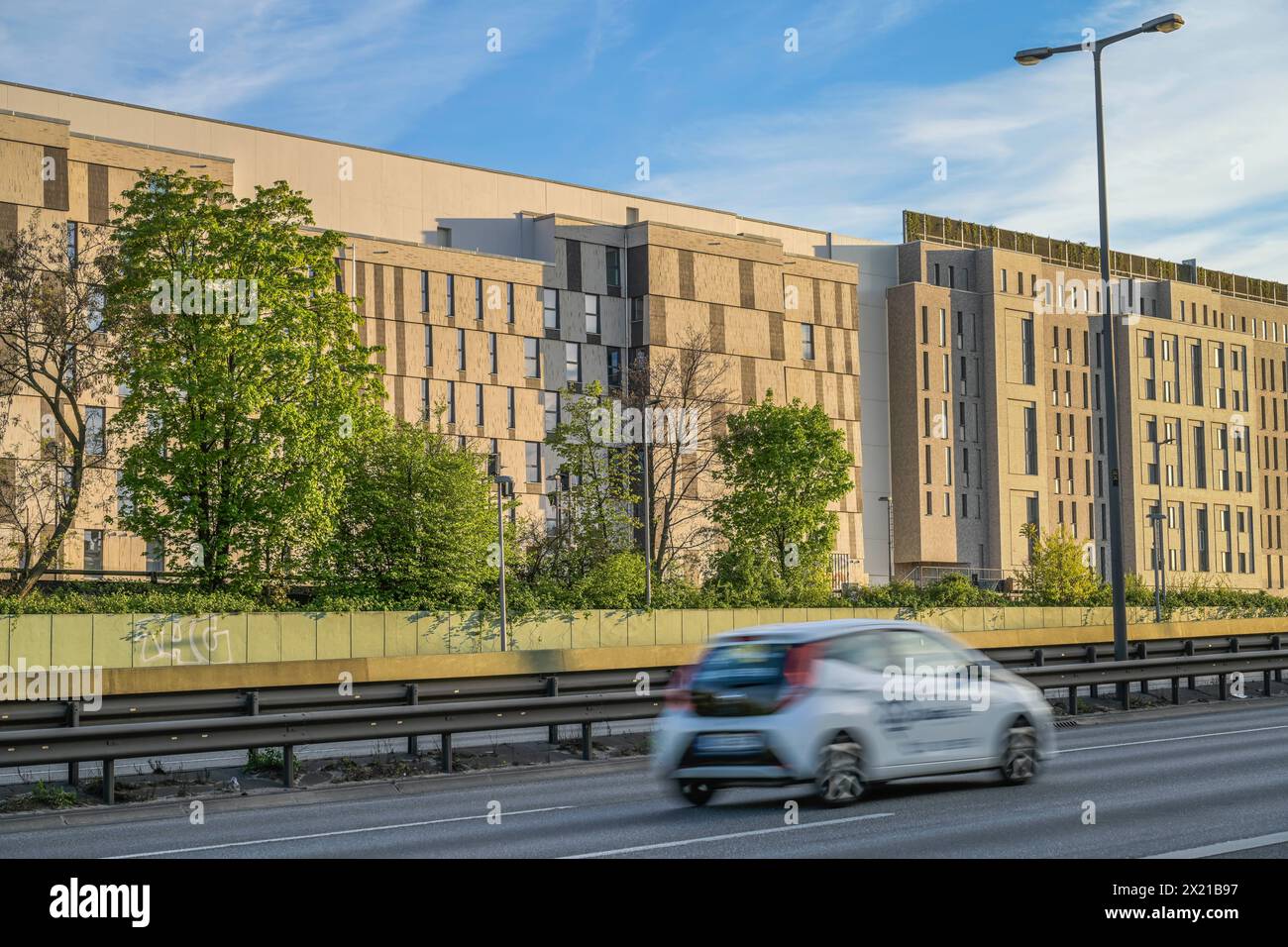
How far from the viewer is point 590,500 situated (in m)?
51.8

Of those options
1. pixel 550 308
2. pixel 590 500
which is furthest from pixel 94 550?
pixel 550 308

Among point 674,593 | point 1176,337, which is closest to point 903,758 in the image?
point 674,593

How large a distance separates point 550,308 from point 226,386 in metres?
38.7

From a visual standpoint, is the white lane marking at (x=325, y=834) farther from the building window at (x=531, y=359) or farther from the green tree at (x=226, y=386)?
the building window at (x=531, y=359)

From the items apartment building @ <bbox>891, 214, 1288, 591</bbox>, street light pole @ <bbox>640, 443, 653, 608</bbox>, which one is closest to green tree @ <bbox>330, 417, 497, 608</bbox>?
street light pole @ <bbox>640, 443, 653, 608</bbox>

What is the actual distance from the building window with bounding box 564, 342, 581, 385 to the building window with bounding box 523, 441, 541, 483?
4.02m

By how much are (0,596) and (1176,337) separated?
9040 centimetres

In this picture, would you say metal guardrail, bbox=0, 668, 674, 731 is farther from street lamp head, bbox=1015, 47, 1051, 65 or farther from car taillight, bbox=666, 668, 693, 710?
street lamp head, bbox=1015, 47, 1051, 65

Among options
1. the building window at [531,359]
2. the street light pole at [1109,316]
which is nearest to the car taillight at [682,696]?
the street light pole at [1109,316]

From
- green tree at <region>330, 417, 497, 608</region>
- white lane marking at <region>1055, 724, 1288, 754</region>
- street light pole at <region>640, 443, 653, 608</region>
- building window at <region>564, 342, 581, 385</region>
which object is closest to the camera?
white lane marking at <region>1055, 724, 1288, 754</region>

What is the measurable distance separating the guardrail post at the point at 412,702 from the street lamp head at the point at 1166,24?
53.9ft

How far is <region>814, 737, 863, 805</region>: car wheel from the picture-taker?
41.9ft

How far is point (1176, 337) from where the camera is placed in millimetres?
109875

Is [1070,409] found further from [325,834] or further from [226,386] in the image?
[325,834]
